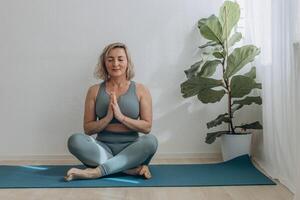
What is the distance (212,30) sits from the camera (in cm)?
309

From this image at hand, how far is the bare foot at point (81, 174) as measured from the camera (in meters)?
2.60

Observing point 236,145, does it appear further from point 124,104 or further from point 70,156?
point 70,156

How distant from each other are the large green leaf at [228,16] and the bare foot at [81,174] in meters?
1.26

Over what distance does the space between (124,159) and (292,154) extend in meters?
0.94

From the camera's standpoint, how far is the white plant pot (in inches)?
122

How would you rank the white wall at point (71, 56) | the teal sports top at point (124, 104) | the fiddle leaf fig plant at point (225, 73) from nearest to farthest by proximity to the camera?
the teal sports top at point (124, 104) → the fiddle leaf fig plant at point (225, 73) → the white wall at point (71, 56)

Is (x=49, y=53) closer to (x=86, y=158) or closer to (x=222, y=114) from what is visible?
(x=86, y=158)

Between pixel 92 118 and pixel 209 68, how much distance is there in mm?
860

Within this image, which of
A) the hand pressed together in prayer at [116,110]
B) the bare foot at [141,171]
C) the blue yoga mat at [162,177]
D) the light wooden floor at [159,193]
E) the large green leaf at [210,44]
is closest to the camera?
the light wooden floor at [159,193]

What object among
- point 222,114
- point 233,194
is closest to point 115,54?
point 222,114

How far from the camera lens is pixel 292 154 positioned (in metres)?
2.35

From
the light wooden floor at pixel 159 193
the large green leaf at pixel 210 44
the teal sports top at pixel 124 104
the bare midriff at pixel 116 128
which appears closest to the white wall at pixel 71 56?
the large green leaf at pixel 210 44

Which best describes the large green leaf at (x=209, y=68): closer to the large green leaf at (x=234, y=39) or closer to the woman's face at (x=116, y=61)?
the large green leaf at (x=234, y=39)

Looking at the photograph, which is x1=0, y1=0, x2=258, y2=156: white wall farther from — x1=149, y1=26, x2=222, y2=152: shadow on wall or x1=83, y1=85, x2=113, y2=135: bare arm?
x1=83, y1=85, x2=113, y2=135: bare arm
